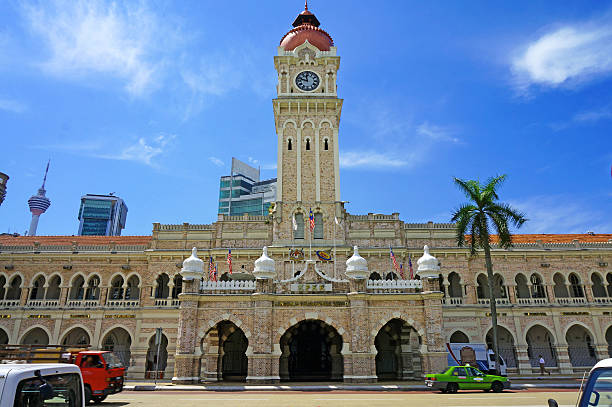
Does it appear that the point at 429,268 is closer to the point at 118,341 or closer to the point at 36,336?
the point at 118,341

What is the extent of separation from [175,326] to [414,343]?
56.8 feet

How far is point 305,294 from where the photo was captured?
21.8m

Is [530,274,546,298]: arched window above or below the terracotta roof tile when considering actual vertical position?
below

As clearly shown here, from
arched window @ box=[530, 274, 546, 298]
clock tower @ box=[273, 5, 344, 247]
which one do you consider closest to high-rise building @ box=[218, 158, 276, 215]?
clock tower @ box=[273, 5, 344, 247]

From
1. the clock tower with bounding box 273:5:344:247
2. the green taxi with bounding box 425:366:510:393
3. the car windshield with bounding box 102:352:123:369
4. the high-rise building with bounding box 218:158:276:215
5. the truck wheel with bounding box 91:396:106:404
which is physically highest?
the high-rise building with bounding box 218:158:276:215

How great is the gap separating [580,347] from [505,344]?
591 cm

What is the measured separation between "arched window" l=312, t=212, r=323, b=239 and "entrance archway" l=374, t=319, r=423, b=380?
860 cm

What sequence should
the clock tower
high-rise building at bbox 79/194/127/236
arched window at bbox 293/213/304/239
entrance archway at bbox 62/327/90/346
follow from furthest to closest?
high-rise building at bbox 79/194/127/236 → entrance archway at bbox 62/327/90/346 → the clock tower → arched window at bbox 293/213/304/239

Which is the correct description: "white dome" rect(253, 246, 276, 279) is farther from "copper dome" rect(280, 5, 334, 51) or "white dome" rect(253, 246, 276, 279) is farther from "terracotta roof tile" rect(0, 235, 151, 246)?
"copper dome" rect(280, 5, 334, 51)

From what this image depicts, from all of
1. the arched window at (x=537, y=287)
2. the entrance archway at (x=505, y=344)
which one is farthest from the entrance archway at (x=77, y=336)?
the arched window at (x=537, y=287)

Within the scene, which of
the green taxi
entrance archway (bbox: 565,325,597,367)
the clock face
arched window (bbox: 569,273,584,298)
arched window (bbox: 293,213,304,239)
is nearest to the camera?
the green taxi

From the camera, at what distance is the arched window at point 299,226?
Result: 105 feet

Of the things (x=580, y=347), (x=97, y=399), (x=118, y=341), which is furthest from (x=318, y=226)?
(x=580, y=347)

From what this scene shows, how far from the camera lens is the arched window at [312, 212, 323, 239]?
3200 centimetres
